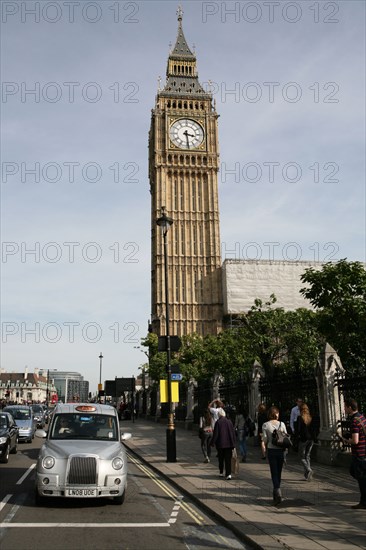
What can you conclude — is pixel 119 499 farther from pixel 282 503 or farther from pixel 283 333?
pixel 283 333

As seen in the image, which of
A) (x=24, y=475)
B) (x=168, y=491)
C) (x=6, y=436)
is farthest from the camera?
(x=6, y=436)

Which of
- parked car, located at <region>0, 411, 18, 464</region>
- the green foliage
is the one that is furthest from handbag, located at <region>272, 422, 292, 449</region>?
the green foliage

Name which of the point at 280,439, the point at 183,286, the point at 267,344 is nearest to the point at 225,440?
the point at 280,439

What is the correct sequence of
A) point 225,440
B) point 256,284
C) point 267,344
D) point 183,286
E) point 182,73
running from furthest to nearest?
point 182,73
point 183,286
point 256,284
point 267,344
point 225,440

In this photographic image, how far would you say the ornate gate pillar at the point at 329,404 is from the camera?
1404cm

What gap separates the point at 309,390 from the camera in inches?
640

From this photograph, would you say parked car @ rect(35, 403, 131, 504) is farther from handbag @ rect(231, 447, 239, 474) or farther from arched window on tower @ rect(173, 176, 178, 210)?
arched window on tower @ rect(173, 176, 178, 210)

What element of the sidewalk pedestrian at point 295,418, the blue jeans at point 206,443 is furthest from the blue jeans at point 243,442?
the sidewalk pedestrian at point 295,418

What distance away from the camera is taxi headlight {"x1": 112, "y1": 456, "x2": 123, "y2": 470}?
8.91 meters

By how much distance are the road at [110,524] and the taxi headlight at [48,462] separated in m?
0.70

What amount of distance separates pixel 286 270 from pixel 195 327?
661 inches

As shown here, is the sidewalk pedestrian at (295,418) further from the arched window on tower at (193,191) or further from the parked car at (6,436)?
the arched window on tower at (193,191)

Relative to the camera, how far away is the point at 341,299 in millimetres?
17906

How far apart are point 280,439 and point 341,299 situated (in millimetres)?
9923
